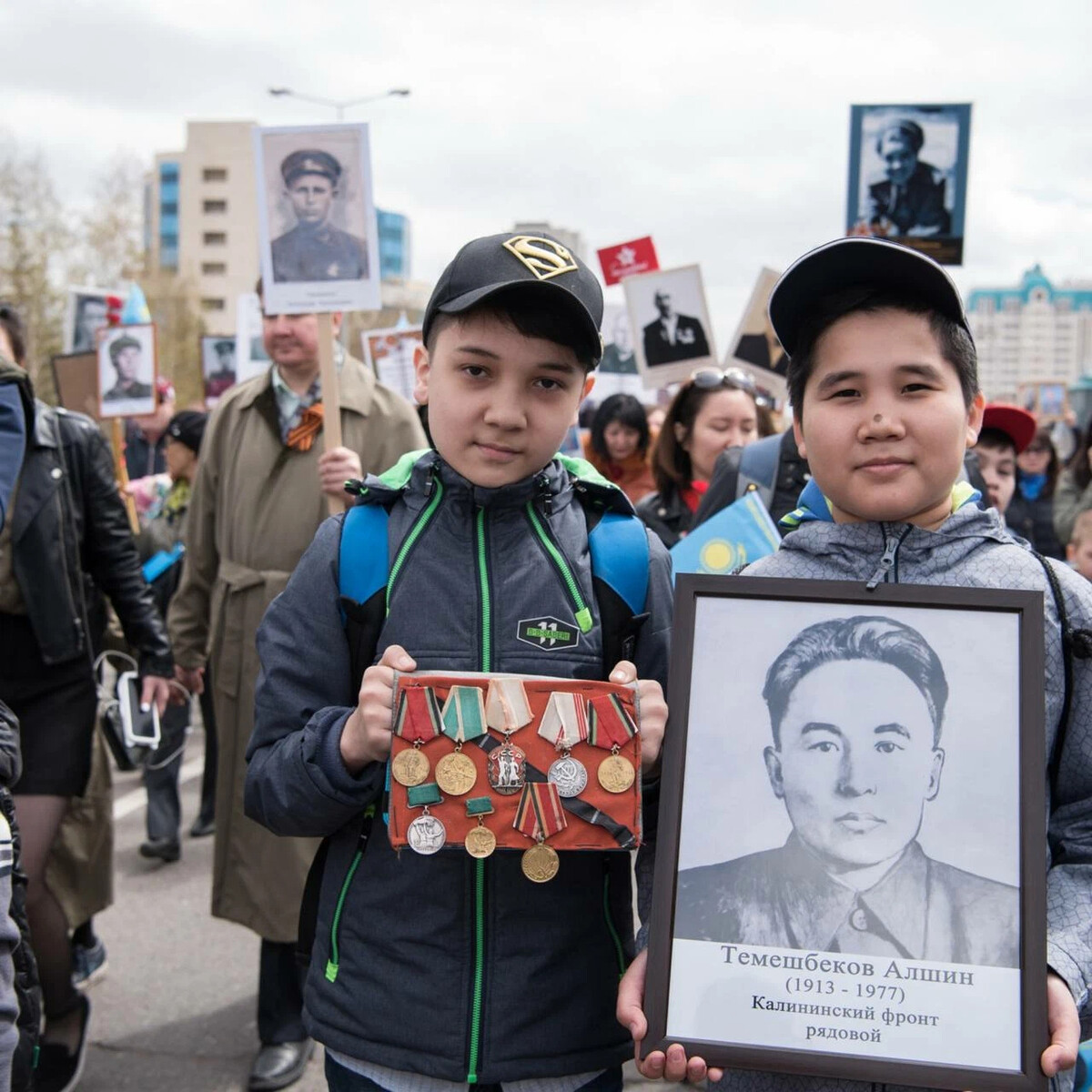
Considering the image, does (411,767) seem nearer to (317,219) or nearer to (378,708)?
(378,708)

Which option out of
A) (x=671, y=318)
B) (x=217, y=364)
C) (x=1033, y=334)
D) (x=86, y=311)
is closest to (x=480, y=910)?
(x=671, y=318)

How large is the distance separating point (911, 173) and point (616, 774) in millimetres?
4780

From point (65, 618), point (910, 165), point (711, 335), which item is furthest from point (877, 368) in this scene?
point (711, 335)

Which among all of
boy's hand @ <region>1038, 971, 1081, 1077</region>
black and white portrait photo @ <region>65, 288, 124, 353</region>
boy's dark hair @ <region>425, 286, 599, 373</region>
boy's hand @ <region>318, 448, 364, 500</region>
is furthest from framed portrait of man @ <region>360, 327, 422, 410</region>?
boy's hand @ <region>1038, 971, 1081, 1077</region>

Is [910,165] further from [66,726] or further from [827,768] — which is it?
[827,768]

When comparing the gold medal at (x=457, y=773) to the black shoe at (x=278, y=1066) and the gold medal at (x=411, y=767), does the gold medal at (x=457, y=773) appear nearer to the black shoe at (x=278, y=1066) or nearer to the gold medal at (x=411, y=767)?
the gold medal at (x=411, y=767)

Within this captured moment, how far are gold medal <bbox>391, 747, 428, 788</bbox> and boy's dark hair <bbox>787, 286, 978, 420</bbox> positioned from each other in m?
0.70

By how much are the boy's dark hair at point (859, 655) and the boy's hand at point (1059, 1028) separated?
0.30m

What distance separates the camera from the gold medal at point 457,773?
59.3 inches

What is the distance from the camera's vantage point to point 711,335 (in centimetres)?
725

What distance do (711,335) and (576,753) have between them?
5997mm

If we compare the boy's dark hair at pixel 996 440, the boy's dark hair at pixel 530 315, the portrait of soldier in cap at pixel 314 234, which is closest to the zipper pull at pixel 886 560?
the boy's dark hair at pixel 530 315

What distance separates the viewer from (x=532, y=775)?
1511 millimetres

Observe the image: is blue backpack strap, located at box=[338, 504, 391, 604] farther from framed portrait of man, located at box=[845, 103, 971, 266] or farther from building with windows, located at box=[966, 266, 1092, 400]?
building with windows, located at box=[966, 266, 1092, 400]
